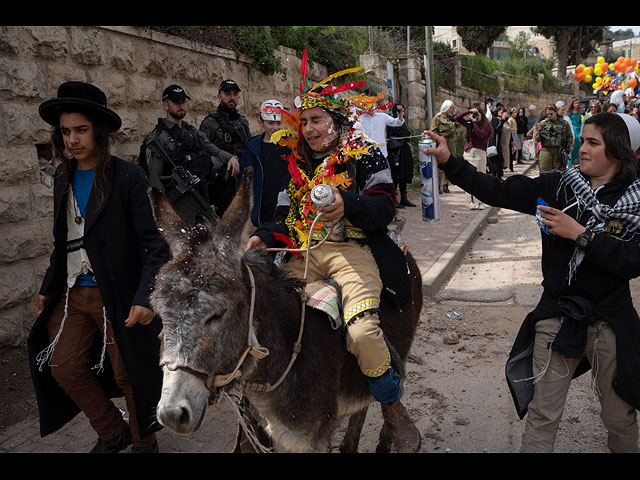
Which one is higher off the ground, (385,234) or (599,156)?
(599,156)

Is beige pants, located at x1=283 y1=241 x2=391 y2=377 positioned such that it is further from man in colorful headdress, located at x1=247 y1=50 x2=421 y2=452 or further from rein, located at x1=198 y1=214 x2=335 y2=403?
rein, located at x1=198 y1=214 x2=335 y2=403

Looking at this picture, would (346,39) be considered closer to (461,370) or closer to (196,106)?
(196,106)

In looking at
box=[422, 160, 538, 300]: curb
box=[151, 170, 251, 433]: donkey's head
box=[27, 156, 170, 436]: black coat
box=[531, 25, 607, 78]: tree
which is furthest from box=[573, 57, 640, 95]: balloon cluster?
box=[151, 170, 251, 433]: donkey's head

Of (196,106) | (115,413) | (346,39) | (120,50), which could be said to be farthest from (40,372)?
(346,39)

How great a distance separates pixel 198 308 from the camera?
2.17 metres

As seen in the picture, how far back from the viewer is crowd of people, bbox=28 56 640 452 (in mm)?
2990

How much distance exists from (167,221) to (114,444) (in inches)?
77.7

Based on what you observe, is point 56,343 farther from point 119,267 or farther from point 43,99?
point 43,99

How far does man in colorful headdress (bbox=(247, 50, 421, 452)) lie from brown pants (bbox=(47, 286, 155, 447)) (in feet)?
4.07

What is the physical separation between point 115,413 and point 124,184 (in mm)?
1553

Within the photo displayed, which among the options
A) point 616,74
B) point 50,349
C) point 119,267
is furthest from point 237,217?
point 616,74

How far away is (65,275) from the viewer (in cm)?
353

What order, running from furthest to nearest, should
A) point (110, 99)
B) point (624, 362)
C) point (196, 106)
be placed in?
1. point (196, 106)
2. point (110, 99)
3. point (624, 362)

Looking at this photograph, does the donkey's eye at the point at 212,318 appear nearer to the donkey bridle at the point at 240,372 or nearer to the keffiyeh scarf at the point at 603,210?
the donkey bridle at the point at 240,372
